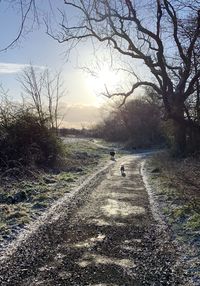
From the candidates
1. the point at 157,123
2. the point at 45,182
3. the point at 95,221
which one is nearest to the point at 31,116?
the point at 45,182

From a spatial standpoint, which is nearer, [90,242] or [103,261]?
[103,261]

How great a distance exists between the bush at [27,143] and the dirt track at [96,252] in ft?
23.9

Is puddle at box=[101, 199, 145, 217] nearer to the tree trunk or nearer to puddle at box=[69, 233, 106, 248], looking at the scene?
puddle at box=[69, 233, 106, 248]

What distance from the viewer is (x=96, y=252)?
8047mm

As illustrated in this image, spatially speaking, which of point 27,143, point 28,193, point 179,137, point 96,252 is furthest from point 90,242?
point 179,137

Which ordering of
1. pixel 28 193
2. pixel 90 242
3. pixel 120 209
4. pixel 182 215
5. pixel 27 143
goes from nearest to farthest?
pixel 90 242, pixel 182 215, pixel 120 209, pixel 28 193, pixel 27 143

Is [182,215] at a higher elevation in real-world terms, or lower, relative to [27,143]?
lower

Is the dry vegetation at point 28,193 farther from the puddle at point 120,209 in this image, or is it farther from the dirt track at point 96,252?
the puddle at point 120,209

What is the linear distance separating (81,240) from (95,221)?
1.83 metres

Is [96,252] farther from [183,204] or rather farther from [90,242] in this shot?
[183,204]

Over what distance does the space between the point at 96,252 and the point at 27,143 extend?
45.3ft

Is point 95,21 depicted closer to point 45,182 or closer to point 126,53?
point 126,53

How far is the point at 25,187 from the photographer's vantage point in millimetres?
15453

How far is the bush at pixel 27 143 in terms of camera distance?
63.3ft
